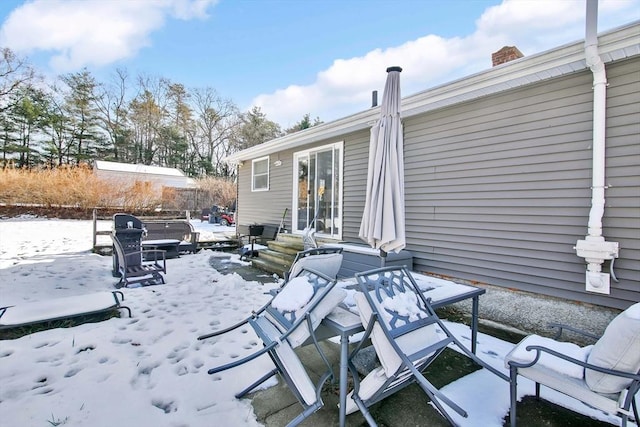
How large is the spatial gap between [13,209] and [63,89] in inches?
572

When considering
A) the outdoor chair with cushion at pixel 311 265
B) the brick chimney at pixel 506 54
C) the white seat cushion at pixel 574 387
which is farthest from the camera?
the brick chimney at pixel 506 54

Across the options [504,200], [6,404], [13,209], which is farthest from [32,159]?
[504,200]

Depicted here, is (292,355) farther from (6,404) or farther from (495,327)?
(495,327)

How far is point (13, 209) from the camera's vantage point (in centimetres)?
1346

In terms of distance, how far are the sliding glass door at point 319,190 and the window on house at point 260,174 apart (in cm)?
166

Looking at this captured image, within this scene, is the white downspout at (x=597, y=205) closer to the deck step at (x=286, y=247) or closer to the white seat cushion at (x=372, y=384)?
the white seat cushion at (x=372, y=384)

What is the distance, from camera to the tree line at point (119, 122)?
21.0 meters

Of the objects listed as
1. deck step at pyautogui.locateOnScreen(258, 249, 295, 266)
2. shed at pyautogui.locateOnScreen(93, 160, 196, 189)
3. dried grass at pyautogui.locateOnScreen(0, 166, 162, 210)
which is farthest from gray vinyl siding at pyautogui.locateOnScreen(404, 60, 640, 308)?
shed at pyautogui.locateOnScreen(93, 160, 196, 189)

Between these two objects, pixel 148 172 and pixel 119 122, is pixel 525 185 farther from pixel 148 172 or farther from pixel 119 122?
pixel 119 122

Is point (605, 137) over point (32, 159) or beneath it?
beneath

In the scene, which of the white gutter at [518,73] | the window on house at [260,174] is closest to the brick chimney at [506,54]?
the white gutter at [518,73]

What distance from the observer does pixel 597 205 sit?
3170 mm

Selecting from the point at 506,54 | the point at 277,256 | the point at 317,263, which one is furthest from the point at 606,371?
the point at 277,256

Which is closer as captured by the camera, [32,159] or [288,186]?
[288,186]
